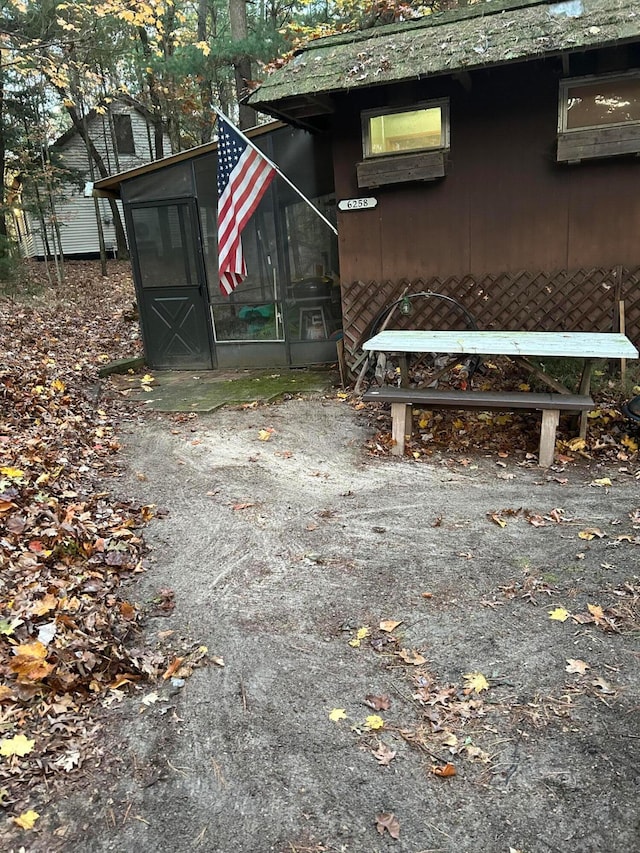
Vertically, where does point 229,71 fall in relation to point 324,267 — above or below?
above

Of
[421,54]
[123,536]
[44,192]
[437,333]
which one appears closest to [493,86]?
[421,54]

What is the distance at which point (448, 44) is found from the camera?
582 cm

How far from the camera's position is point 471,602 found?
3.14 metres

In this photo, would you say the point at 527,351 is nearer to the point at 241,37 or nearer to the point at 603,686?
the point at 603,686

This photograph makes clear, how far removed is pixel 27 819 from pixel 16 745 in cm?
31

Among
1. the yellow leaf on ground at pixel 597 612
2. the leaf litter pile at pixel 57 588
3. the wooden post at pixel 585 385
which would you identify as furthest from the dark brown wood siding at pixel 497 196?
the yellow leaf on ground at pixel 597 612

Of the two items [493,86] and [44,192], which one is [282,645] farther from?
[44,192]

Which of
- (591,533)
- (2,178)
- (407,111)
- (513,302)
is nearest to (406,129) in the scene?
(407,111)

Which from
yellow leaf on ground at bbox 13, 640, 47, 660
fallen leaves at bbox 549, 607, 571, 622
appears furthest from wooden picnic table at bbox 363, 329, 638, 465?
yellow leaf on ground at bbox 13, 640, 47, 660

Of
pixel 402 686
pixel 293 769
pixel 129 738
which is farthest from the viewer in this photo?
pixel 402 686

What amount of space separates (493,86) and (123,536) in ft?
19.0

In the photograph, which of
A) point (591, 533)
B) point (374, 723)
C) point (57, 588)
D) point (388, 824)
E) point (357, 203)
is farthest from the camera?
point (357, 203)

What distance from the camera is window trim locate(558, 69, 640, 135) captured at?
5.72m

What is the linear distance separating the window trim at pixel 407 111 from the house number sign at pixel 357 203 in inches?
17.9
